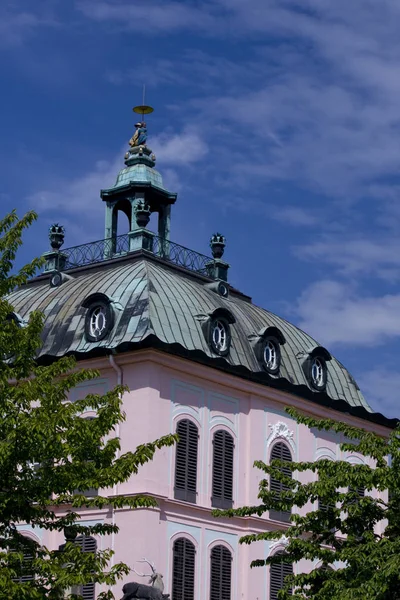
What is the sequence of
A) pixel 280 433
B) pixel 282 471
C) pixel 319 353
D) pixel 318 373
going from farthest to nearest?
pixel 319 353
pixel 318 373
pixel 280 433
pixel 282 471

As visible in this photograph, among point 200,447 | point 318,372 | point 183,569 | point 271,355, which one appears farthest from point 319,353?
point 183,569

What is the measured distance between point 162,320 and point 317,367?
28.4ft

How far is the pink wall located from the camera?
1489 inches

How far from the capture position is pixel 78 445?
965 inches

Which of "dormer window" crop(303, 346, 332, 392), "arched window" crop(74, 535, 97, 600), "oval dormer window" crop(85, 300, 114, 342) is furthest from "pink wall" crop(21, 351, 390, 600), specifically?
"dormer window" crop(303, 346, 332, 392)

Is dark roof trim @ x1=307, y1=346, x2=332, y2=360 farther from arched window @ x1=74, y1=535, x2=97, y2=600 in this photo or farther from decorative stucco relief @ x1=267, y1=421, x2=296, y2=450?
arched window @ x1=74, y1=535, x2=97, y2=600

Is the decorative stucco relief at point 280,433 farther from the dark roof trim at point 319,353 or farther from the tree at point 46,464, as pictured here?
the tree at point 46,464

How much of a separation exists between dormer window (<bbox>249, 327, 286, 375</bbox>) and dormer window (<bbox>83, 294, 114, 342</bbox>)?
5.72 m

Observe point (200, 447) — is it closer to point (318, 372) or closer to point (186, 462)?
point (186, 462)

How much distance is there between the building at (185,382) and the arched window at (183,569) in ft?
0.13

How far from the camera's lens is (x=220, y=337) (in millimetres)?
42188

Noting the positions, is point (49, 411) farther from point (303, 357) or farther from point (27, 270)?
point (303, 357)

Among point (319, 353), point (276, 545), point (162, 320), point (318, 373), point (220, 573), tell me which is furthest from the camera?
point (319, 353)

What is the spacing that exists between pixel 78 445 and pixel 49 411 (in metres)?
0.85
